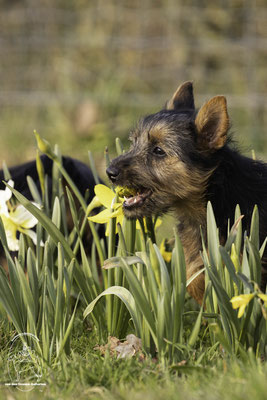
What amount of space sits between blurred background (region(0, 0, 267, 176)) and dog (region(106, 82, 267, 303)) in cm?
468

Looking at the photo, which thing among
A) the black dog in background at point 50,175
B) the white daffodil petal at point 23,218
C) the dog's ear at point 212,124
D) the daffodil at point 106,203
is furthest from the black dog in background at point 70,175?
the dog's ear at point 212,124

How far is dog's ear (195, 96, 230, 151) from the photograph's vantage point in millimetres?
2488

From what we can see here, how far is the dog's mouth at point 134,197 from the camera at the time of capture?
2.57 meters

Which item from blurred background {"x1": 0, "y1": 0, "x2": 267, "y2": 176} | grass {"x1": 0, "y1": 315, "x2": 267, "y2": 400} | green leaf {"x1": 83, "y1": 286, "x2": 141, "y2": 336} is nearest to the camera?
grass {"x1": 0, "y1": 315, "x2": 267, "y2": 400}

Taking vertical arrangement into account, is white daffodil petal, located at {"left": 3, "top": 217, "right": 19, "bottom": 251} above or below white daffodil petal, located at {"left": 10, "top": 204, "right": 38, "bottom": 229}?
below

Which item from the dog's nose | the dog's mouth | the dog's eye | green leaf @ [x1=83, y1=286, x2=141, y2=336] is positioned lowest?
green leaf @ [x1=83, y1=286, x2=141, y2=336]

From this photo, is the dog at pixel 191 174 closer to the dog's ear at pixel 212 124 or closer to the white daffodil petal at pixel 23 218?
the dog's ear at pixel 212 124

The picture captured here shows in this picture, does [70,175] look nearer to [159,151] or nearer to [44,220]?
[159,151]

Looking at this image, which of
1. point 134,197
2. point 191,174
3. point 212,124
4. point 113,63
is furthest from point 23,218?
point 113,63

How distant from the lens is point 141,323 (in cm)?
227

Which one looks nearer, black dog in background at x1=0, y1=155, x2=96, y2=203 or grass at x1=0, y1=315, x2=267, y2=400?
grass at x1=0, y1=315, x2=267, y2=400

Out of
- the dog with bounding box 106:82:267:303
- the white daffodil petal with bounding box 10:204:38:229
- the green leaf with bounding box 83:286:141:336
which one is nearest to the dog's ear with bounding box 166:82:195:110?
the dog with bounding box 106:82:267:303

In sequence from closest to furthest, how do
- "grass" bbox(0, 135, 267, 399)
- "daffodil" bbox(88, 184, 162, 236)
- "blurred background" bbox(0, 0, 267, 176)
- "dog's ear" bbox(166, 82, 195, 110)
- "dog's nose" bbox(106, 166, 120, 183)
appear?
"grass" bbox(0, 135, 267, 399) → "daffodil" bbox(88, 184, 162, 236) → "dog's nose" bbox(106, 166, 120, 183) → "dog's ear" bbox(166, 82, 195, 110) → "blurred background" bbox(0, 0, 267, 176)

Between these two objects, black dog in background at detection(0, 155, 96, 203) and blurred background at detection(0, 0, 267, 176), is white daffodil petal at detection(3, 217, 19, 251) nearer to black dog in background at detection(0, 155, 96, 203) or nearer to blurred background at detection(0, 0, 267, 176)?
black dog in background at detection(0, 155, 96, 203)
